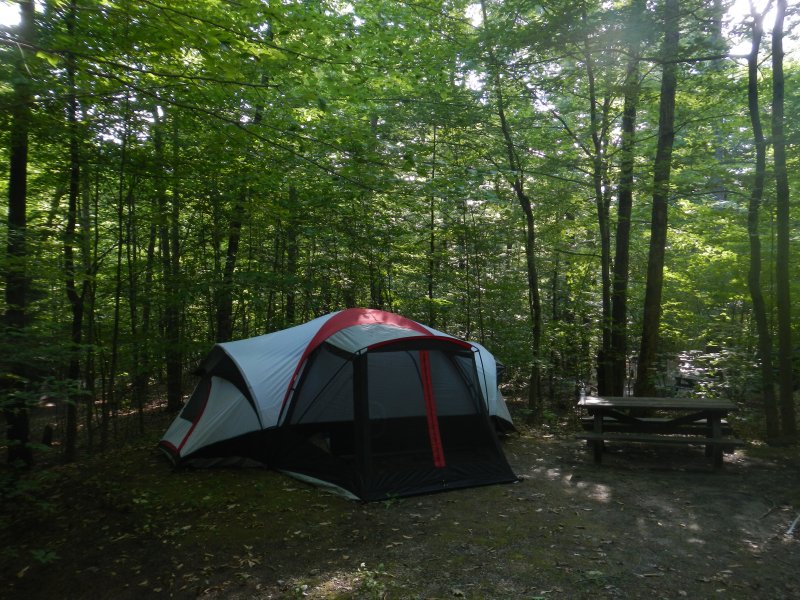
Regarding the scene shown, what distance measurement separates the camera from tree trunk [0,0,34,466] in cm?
384

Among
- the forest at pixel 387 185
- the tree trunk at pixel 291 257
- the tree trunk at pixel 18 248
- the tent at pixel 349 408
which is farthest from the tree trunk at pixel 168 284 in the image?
Answer: the tent at pixel 349 408

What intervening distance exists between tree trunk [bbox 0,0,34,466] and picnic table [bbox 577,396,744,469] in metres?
5.75

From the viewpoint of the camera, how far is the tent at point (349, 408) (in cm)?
569

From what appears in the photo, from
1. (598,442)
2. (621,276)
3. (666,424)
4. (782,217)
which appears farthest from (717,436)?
(621,276)

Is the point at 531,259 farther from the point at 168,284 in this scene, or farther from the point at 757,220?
the point at 168,284

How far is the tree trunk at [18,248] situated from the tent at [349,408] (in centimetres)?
175

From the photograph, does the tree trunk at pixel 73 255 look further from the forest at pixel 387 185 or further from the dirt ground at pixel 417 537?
the dirt ground at pixel 417 537

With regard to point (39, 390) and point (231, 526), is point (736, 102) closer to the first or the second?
point (231, 526)

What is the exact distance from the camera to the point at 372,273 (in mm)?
10227

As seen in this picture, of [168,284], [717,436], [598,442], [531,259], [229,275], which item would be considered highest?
[531,259]

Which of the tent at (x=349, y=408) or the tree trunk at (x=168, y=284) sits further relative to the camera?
the tree trunk at (x=168, y=284)

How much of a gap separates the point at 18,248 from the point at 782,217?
29.3 feet

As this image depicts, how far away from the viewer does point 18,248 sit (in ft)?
17.6

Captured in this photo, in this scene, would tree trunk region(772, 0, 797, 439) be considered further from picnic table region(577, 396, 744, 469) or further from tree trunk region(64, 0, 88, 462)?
tree trunk region(64, 0, 88, 462)
